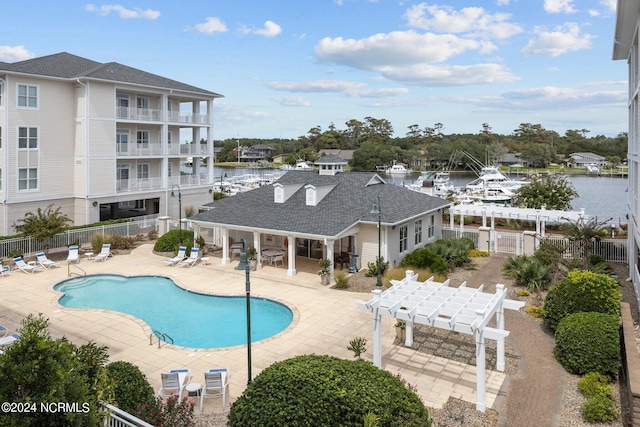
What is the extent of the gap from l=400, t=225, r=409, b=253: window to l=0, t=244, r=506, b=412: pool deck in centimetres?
520

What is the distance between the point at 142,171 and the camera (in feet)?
125

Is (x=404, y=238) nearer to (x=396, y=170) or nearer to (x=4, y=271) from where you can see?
(x=4, y=271)

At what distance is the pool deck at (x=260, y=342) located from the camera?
11.9 meters

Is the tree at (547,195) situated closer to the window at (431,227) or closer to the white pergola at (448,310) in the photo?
the window at (431,227)

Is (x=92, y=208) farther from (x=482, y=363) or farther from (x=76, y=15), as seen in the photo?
(x=482, y=363)

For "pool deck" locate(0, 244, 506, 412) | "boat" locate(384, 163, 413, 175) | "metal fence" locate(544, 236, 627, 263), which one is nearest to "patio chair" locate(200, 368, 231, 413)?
"pool deck" locate(0, 244, 506, 412)

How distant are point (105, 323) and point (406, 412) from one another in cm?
1227

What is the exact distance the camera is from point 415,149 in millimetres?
127625

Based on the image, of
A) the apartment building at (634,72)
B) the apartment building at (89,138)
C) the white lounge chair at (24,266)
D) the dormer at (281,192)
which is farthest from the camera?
the apartment building at (89,138)

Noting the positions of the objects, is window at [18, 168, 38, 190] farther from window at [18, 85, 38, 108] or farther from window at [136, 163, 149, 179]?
window at [136, 163, 149, 179]

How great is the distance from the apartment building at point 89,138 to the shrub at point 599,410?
2917 centimetres

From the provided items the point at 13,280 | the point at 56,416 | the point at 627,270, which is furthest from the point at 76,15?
the point at 627,270

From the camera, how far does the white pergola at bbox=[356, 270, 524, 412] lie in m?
10.4

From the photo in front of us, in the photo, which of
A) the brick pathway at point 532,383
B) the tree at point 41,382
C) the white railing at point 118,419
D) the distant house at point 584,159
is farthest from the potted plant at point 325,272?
the distant house at point 584,159
